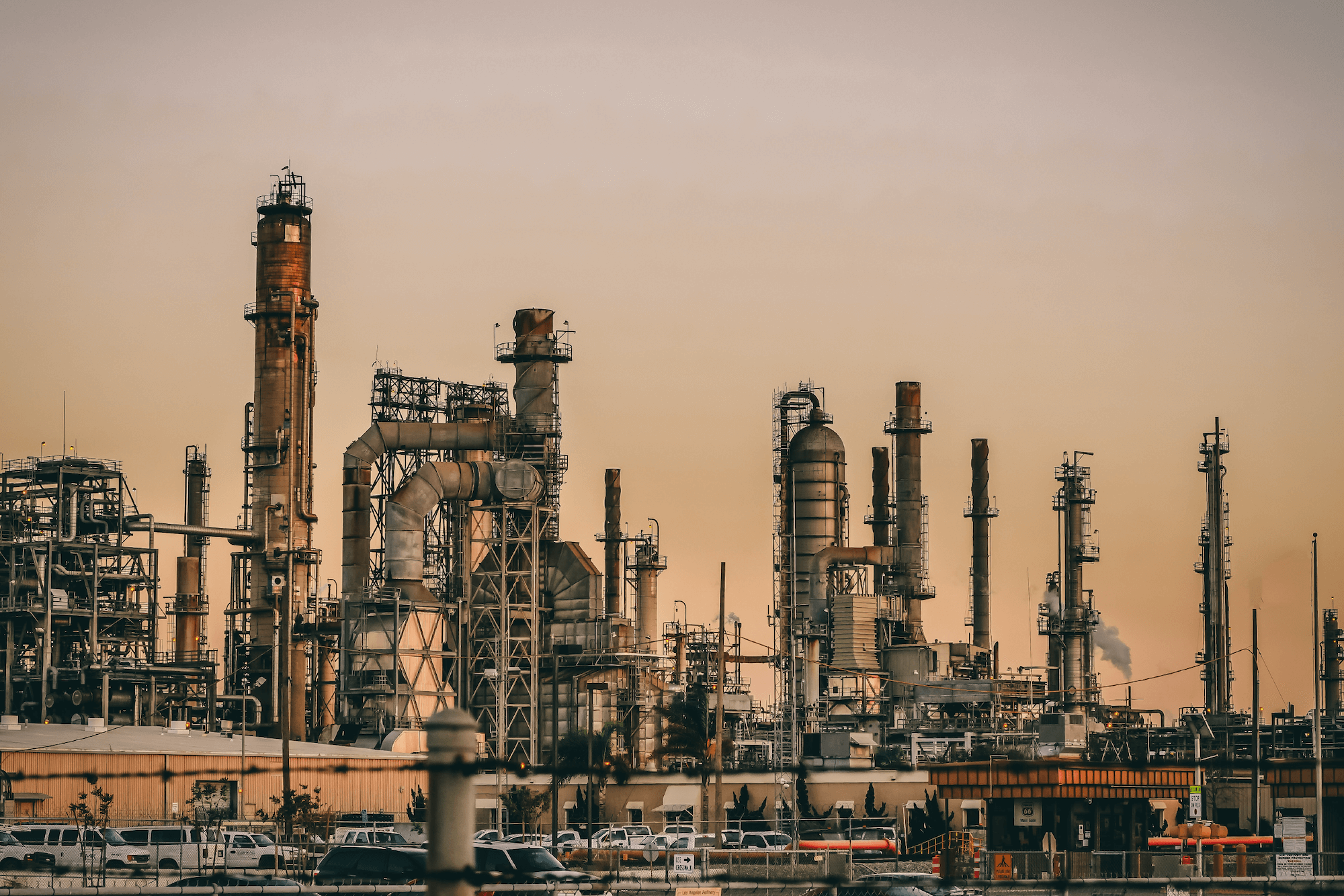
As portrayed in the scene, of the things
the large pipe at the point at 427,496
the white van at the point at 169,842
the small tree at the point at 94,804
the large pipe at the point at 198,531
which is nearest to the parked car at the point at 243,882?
the white van at the point at 169,842

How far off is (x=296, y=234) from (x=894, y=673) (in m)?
32.9

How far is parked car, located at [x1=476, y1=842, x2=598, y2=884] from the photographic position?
28281 mm

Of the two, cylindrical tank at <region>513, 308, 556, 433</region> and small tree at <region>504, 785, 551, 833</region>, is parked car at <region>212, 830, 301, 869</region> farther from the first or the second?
cylindrical tank at <region>513, 308, 556, 433</region>

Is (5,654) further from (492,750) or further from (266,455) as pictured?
(492,750)

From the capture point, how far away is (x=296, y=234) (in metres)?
81.2

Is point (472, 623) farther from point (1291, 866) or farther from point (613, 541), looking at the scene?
point (1291, 866)

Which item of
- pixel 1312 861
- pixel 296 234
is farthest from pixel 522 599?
pixel 1312 861

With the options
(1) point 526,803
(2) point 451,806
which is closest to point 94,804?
(1) point 526,803

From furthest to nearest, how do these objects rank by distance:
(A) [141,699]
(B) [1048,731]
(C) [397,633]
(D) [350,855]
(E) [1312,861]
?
(A) [141,699], (C) [397,633], (B) [1048,731], (E) [1312,861], (D) [350,855]

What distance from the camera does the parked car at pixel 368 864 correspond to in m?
28.8

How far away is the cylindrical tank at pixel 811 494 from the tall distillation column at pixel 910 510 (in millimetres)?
4510

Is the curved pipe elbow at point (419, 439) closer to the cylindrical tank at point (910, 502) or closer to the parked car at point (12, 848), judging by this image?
the cylindrical tank at point (910, 502)

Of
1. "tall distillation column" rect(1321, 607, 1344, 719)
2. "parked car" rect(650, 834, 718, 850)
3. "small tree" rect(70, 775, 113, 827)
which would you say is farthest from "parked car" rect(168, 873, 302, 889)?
"tall distillation column" rect(1321, 607, 1344, 719)

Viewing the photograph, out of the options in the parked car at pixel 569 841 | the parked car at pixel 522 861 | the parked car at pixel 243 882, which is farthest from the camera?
the parked car at pixel 569 841
